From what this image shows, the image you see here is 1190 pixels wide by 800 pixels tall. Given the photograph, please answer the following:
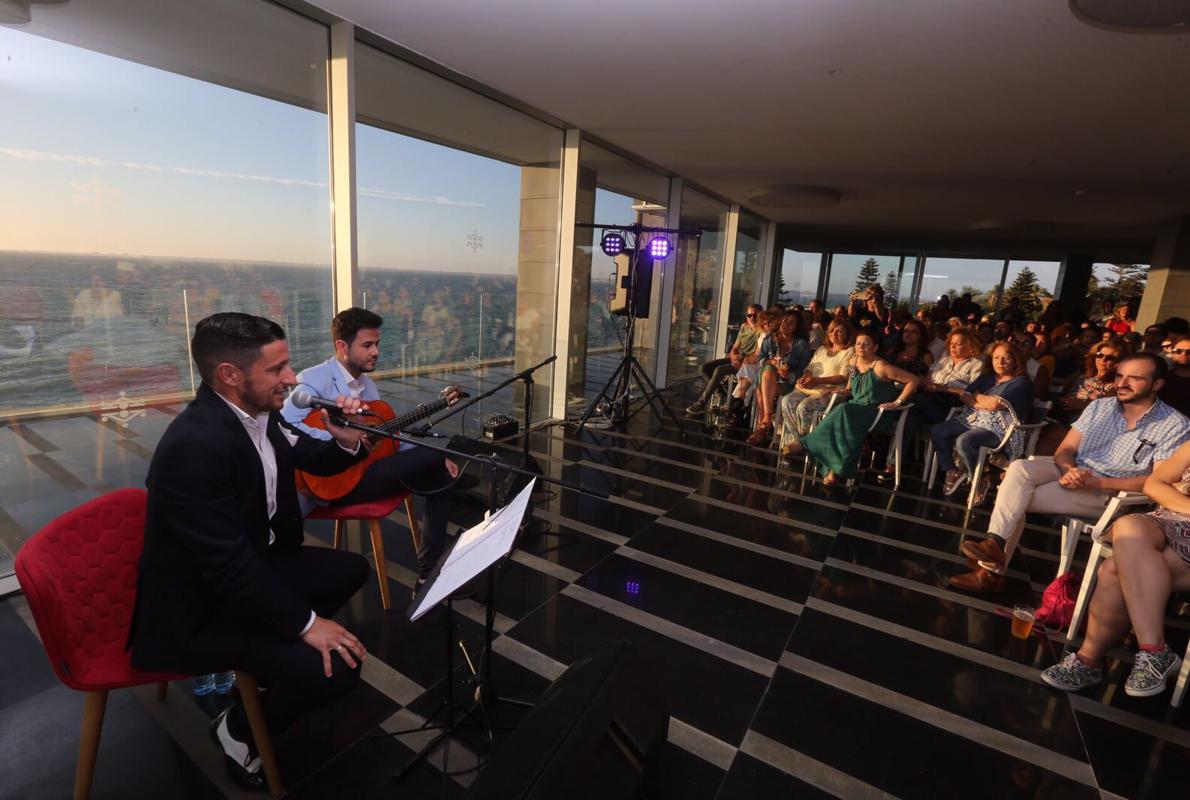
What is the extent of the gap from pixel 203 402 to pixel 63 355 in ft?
5.28

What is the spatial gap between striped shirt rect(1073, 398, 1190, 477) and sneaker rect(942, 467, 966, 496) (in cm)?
149

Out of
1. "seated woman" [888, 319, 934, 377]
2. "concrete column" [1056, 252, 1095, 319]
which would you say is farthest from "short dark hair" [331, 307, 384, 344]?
"concrete column" [1056, 252, 1095, 319]

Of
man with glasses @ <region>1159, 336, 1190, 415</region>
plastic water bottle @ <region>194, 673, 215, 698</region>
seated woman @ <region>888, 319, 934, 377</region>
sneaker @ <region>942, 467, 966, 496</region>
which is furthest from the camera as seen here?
seated woman @ <region>888, 319, 934, 377</region>

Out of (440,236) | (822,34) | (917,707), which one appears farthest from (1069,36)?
(440,236)

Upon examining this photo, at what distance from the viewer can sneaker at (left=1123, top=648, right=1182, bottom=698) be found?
217 cm

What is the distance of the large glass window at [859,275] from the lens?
1620cm

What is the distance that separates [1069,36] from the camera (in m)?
2.78

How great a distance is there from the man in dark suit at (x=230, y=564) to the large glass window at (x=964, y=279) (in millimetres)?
17050

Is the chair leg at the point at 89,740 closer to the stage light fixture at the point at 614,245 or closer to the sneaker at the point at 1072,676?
the sneaker at the point at 1072,676

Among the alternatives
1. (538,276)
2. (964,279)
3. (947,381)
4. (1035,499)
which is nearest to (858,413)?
(947,381)

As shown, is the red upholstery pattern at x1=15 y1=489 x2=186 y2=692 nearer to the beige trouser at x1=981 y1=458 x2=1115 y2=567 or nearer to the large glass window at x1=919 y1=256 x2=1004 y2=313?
the beige trouser at x1=981 y1=458 x2=1115 y2=567

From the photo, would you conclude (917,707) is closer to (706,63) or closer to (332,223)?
(706,63)

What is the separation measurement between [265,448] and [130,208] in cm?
175

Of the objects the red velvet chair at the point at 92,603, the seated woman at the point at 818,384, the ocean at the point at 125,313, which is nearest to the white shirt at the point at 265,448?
the red velvet chair at the point at 92,603
